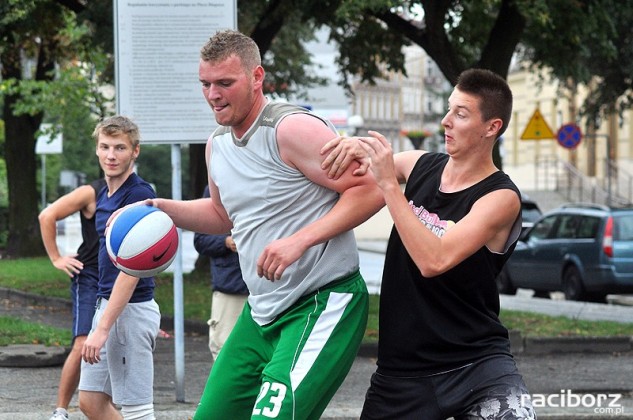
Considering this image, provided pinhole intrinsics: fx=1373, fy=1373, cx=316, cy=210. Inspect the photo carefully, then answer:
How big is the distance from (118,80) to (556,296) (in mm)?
16674

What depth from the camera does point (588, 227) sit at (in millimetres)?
21906

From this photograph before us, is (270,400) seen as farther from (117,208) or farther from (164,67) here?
(164,67)

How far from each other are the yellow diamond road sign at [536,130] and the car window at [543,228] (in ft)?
14.4

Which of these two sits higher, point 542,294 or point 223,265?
point 223,265

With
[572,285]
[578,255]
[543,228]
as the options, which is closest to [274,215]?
[578,255]

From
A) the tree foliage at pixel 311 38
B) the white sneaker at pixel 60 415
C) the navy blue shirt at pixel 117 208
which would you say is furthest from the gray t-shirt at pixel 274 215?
the tree foliage at pixel 311 38

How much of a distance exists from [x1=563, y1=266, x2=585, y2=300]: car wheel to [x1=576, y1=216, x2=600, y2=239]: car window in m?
0.56

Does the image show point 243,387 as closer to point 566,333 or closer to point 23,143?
point 566,333

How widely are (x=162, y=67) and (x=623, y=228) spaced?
12.7 m

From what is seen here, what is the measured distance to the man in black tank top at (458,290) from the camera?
488cm

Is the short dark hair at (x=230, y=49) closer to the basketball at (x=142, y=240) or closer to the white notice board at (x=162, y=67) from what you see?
the basketball at (x=142, y=240)

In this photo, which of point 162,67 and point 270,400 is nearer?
point 270,400

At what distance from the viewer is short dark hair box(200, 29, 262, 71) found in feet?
16.8

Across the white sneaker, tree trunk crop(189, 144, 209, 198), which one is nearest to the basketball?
the white sneaker
